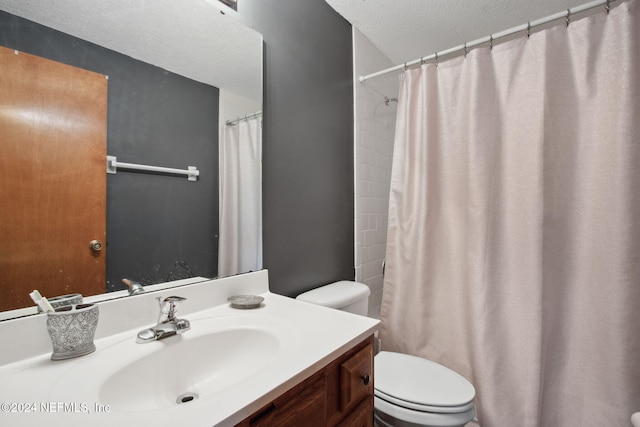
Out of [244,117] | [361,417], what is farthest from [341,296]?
[244,117]

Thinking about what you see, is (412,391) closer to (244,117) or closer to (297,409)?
(297,409)

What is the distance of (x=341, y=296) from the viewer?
4.41 ft

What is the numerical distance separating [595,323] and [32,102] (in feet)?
6.49

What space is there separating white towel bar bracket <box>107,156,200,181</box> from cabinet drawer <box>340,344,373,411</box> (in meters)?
0.77

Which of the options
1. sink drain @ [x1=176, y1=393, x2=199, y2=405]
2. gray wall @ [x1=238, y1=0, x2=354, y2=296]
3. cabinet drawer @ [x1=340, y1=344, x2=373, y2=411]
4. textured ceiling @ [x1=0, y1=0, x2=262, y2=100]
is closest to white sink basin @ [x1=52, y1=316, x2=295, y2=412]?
sink drain @ [x1=176, y1=393, x2=199, y2=405]

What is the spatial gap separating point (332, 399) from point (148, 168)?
83cm

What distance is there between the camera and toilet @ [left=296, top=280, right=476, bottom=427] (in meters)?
1.04

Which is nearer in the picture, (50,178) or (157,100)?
(50,178)

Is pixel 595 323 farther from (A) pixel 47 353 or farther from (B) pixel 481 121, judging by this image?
(A) pixel 47 353

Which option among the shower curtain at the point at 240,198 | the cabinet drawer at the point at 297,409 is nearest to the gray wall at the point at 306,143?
the shower curtain at the point at 240,198

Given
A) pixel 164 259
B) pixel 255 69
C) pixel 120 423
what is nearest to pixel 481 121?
pixel 255 69

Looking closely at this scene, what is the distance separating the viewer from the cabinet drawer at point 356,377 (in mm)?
741

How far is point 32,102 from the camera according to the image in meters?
0.70

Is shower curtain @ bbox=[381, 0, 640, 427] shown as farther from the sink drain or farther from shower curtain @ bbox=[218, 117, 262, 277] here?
the sink drain
